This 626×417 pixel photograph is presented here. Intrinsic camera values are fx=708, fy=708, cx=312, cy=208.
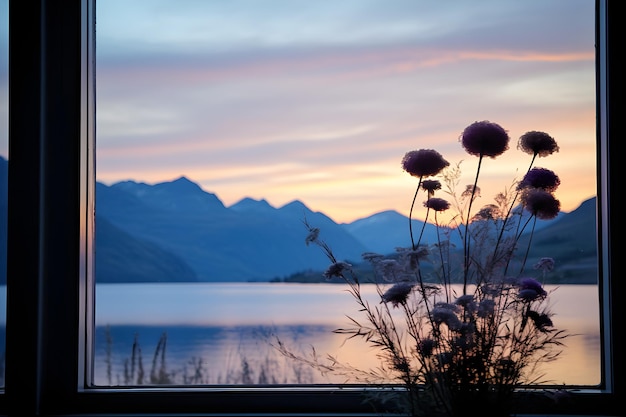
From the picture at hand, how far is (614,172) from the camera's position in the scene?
1736mm

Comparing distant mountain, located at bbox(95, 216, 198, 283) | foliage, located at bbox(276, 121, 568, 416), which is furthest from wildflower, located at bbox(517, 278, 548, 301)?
distant mountain, located at bbox(95, 216, 198, 283)

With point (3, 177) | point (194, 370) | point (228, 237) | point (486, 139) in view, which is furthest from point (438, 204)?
point (3, 177)

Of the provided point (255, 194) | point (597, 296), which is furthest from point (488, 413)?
point (255, 194)

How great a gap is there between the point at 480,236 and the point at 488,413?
38 centimetres

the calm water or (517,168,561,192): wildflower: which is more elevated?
(517,168,561,192): wildflower

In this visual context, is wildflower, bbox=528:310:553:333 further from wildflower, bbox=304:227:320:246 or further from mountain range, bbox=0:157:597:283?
wildflower, bbox=304:227:320:246

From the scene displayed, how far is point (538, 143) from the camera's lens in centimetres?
151

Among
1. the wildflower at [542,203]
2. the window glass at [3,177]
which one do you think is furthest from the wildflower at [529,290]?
the window glass at [3,177]

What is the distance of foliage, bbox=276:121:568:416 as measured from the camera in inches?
57.0

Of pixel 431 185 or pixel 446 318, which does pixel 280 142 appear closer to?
pixel 431 185

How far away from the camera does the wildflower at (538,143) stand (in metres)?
1.50

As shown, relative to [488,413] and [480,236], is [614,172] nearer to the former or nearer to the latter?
[480,236]

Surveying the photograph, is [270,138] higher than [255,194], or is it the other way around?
[270,138]

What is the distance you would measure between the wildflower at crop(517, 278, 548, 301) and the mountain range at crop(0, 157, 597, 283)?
0.37 meters
